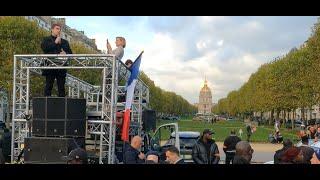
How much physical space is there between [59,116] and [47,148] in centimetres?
65

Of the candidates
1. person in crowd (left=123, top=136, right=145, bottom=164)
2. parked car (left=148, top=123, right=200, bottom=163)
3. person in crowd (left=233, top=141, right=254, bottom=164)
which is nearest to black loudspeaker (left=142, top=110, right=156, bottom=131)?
parked car (left=148, top=123, right=200, bottom=163)

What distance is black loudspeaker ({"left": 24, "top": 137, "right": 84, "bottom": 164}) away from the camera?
967cm

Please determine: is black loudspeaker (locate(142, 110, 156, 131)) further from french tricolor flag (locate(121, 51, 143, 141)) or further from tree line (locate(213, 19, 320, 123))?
tree line (locate(213, 19, 320, 123))

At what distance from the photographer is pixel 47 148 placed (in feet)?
32.3

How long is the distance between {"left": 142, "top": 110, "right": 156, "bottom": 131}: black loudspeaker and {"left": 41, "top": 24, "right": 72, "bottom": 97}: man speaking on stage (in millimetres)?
4748

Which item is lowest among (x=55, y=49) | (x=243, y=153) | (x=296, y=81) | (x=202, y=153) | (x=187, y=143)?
(x=187, y=143)

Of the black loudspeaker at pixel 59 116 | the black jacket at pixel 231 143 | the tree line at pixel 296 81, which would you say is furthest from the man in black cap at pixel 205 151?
the tree line at pixel 296 81

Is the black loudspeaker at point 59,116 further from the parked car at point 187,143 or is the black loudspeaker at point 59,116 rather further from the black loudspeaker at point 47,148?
the parked car at point 187,143

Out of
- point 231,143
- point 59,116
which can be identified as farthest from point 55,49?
point 231,143

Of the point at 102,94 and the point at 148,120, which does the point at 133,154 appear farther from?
the point at 148,120

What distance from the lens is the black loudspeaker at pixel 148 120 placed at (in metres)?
16.0
